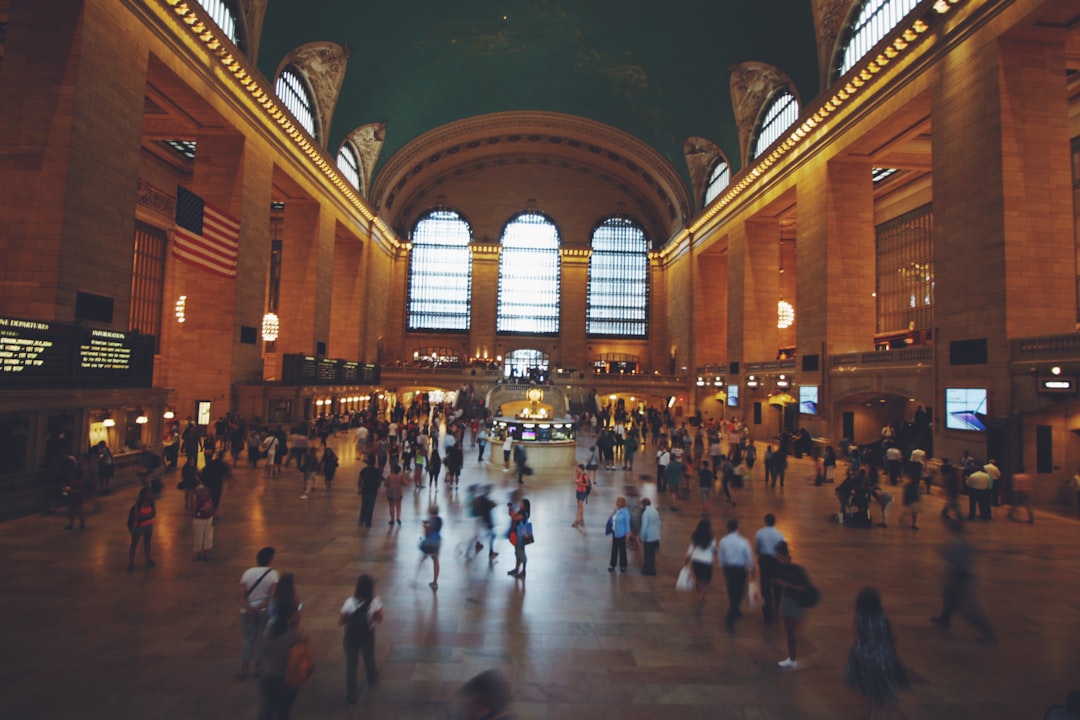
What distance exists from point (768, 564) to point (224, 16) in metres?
20.5

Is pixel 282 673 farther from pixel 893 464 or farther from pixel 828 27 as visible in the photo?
pixel 828 27

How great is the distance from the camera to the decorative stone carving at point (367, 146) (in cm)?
2859

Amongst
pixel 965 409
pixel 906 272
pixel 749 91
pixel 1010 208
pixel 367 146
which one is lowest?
pixel 965 409

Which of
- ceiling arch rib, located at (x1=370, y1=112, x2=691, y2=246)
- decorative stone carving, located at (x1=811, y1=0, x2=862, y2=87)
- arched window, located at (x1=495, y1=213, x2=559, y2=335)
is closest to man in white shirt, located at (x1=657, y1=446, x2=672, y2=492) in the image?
decorative stone carving, located at (x1=811, y1=0, x2=862, y2=87)

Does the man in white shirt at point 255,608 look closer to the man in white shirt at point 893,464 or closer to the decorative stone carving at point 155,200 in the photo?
the man in white shirt at point 893,464

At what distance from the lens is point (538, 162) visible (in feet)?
136

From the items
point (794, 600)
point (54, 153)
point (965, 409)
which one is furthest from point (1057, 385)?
point (54, 153)

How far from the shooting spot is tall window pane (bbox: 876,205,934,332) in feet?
76.4

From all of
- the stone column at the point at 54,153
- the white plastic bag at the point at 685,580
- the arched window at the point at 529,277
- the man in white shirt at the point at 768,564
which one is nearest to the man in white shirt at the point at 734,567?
the man in white shirt at the point at 768,564

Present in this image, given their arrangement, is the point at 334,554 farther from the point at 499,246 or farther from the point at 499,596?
the point at 499,246

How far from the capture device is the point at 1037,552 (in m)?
7.91

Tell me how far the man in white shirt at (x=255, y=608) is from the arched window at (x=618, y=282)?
129 feet

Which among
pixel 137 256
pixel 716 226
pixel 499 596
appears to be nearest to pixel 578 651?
pixel 499 596

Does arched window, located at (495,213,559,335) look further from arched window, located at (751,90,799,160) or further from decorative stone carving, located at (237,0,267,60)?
decorative stone carving, located at (237,0,267,60)
